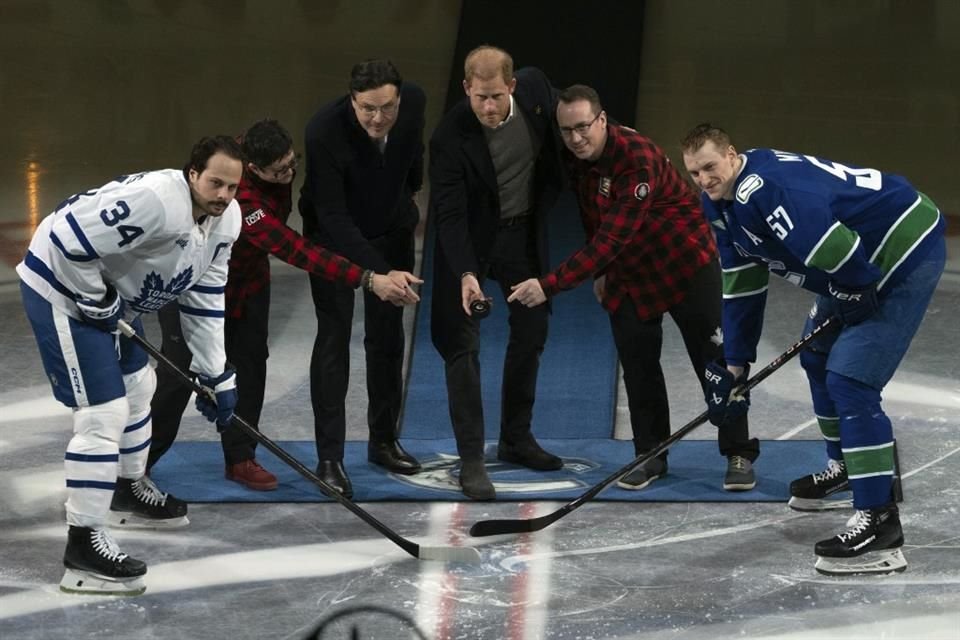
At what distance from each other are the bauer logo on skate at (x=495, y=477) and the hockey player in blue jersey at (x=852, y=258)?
97 centimetres

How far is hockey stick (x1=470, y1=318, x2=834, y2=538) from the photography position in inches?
200

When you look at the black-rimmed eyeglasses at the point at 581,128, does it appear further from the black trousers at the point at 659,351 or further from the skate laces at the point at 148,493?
the skate laces at the point at 148,493

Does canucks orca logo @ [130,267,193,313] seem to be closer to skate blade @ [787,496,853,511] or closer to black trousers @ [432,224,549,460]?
black trousers @ [432,224,549,460]

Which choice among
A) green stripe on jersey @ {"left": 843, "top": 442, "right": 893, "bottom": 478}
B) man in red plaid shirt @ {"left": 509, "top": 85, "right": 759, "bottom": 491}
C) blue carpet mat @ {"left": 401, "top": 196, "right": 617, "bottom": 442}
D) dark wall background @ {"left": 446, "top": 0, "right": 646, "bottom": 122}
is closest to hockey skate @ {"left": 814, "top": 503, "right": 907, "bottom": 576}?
green stripe on jersey @ {"left": 843, "top": 442, "right": 893, "bottom": 478}

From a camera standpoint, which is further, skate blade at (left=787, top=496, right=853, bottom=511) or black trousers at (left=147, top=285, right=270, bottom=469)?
black trousers at (left=147, top=285, right=270, bottom=469)

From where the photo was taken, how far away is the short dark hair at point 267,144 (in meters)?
5.30

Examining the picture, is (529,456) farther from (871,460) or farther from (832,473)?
(871,460)

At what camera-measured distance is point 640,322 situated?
5.58 metres

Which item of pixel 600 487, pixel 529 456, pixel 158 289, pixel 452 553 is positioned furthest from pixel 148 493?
pixel 600 487

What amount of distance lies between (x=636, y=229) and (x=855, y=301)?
2.71ft

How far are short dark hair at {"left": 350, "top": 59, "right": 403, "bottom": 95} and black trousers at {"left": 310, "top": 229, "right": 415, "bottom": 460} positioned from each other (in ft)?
1.89

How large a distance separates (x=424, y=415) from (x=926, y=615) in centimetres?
217

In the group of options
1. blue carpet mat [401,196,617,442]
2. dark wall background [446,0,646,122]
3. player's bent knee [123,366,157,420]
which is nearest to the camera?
player's bent knee [123,366,157,420]

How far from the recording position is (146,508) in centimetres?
529
